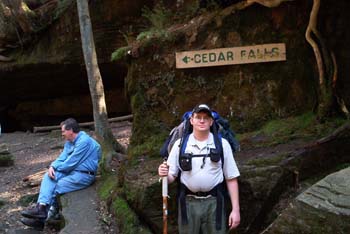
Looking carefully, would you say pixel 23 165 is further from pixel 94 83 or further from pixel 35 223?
pixel 35 223

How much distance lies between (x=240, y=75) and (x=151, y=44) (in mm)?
1413

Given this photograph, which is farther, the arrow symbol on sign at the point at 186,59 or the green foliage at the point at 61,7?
the green foliage at the point at 61,7

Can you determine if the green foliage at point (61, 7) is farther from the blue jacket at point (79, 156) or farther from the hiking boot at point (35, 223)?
the hiking boot at point (35, 223)

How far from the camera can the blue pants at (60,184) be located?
6.68 metres

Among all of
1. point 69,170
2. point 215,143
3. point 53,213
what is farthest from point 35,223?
point 215,143

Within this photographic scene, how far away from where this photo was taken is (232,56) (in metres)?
6.19

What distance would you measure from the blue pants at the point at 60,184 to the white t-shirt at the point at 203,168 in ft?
11.8

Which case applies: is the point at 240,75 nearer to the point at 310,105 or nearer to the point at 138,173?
the point at 310,105

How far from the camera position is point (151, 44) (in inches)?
255

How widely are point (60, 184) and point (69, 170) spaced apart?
270mm

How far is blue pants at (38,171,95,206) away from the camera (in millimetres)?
6676

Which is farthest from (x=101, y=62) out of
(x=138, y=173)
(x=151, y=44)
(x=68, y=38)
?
(x=138, y=173)

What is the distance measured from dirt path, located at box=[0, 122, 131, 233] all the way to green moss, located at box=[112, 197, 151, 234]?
4.52 feet

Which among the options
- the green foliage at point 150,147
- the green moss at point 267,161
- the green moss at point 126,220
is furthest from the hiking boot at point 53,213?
the green moss at point 267,161
